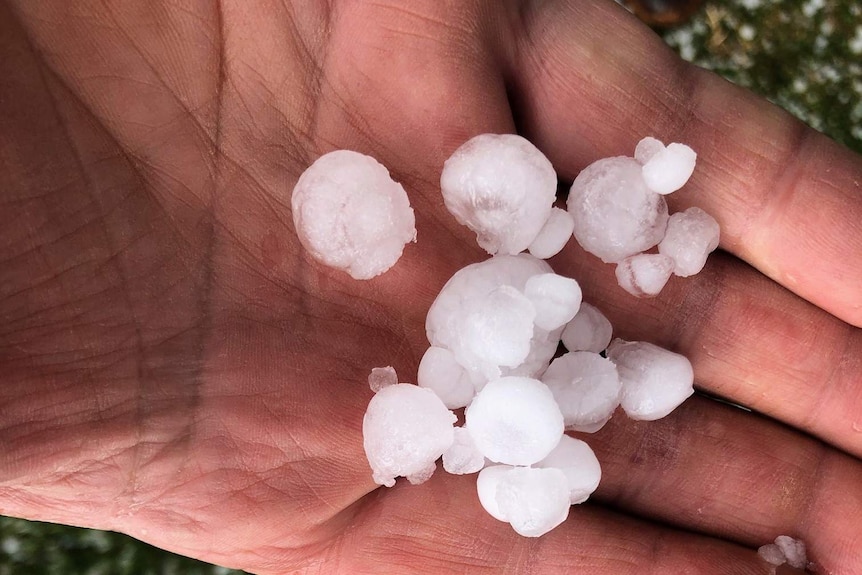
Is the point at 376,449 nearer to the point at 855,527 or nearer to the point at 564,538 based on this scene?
the point at 564,538

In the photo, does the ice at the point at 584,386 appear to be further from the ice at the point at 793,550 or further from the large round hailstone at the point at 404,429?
the ice at the point at 793,550

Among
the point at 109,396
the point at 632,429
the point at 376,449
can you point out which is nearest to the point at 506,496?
the point at 376,449

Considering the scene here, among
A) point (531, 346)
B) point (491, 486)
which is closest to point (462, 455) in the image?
point (491, 486)

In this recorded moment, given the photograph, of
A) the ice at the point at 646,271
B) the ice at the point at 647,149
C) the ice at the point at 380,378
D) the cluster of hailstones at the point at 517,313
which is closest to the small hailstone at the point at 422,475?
the cluster of hailstones at the point at 517,313

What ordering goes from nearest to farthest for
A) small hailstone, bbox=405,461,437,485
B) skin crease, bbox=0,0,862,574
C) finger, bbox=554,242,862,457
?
skin crease, bbox=0,0,862,574, small hailstone, bbox=405,461,437,485, finger, bbox=554,242,862,457

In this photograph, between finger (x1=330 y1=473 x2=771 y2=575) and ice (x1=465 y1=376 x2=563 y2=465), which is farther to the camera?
finger (x1=330 y1=473 x2=771 y2=575)

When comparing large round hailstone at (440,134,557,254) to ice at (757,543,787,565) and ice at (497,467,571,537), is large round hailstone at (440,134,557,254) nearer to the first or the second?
ice at (497,467,571,537)

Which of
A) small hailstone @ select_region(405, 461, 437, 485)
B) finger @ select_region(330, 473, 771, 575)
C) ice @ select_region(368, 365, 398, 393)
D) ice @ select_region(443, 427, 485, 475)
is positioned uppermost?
ice @ select_region(368, 365, 398, 393)

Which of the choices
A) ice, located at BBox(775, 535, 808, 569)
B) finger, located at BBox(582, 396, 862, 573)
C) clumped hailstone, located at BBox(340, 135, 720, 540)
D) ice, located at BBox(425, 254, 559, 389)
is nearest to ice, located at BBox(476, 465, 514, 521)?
clumped hailstone, located at BBox(340, 135, 720, 540)

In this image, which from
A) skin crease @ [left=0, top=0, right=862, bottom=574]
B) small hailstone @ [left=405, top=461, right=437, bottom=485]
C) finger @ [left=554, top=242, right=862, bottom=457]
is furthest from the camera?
finger @ [left=554, top=242, right=862, bottom=457]
